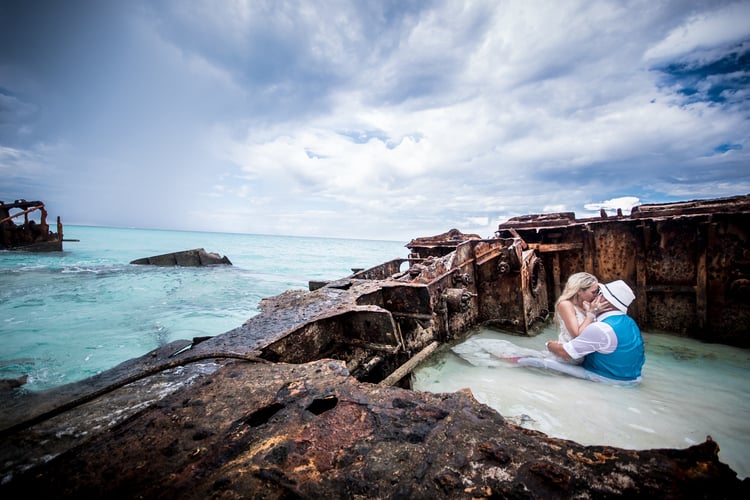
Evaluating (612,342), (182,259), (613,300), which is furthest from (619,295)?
(182,259)

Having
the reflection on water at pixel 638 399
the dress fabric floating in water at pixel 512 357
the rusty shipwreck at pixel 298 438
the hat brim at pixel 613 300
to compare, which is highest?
the hat brim at pixel 613 300

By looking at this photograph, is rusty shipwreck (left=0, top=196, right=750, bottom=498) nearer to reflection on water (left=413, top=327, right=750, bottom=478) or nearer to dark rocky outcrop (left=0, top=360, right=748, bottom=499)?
dark rocky outcrop (left=0, top=360, right=748, bottom=499)

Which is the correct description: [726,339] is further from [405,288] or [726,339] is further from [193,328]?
[193,328]

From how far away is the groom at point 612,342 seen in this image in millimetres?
3379

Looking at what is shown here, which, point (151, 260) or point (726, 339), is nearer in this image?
point (726, 339)

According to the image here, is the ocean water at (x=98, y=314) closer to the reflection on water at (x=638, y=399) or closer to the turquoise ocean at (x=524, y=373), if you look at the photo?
the turquoise ocean at (x=524, y=373)

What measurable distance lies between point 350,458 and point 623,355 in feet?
12.1

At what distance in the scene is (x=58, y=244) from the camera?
2470 centimetres

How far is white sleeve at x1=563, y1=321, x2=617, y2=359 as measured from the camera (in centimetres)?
338

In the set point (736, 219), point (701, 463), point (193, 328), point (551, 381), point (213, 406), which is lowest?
point (193, 328)

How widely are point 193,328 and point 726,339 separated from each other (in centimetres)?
1132

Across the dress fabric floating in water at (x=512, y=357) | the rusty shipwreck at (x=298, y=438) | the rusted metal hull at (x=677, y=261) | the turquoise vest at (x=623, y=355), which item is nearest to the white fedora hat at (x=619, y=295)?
the turquoise vest at (x=623, y=355)

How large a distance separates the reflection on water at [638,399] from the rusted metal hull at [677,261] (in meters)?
0.60

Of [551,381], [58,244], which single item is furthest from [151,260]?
[551,381]
